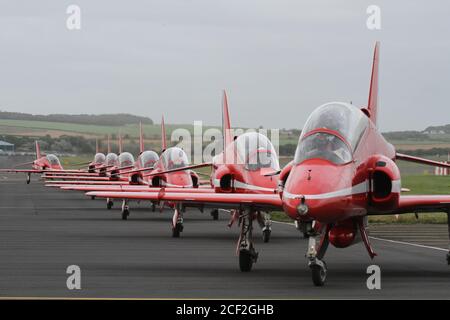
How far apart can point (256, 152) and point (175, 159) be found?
9711 millimetres

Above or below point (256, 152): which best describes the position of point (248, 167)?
below

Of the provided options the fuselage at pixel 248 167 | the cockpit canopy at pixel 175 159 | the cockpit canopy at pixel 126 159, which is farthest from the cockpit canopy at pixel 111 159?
the fuselage at pixel 248 167

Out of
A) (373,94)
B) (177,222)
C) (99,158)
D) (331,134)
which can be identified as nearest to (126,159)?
(99,158)

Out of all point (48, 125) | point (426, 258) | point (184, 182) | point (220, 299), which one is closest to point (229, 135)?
point (184, 182)

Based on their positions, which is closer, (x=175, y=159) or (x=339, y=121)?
(x=339, y=121)

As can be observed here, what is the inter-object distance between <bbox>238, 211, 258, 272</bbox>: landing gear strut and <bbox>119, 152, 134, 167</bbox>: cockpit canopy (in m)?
37.8

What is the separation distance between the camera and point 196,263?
65.9 feet

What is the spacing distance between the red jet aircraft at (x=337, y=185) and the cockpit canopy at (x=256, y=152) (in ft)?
25.5

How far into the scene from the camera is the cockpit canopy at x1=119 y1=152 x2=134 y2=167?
5703 centimetres

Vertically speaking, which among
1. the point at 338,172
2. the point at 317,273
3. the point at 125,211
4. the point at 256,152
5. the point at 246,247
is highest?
the point at 256,152

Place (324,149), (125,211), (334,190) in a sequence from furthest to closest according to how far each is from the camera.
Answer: (125,211), (324,149), (334,190)

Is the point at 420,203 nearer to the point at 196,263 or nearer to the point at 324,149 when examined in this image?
the point at 324,149

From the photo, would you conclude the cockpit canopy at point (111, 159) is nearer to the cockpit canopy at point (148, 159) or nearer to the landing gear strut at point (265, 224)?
the cockpit canopy at point (148, 159)

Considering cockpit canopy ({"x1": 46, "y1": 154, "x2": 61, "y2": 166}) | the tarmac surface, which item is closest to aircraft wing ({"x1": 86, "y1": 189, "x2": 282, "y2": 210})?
the tarmac surface
